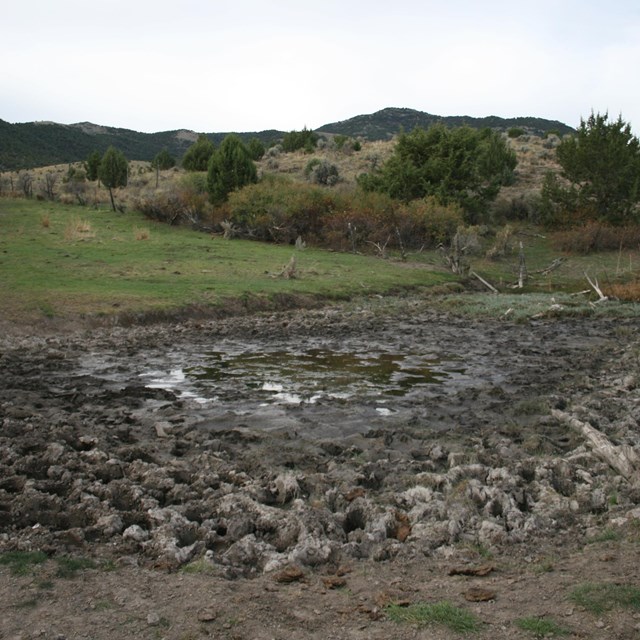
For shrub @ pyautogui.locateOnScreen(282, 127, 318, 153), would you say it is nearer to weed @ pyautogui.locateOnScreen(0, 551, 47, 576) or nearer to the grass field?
the grass field

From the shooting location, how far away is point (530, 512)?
5719 mm

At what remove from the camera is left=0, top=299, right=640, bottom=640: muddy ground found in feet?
13.8

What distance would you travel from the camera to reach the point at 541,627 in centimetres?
383

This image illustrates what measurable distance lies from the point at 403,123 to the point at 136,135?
171 feet

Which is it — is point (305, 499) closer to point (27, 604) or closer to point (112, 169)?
point (27, 604)

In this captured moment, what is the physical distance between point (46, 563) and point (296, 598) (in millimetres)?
1805

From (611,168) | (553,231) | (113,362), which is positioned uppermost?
(611,168)

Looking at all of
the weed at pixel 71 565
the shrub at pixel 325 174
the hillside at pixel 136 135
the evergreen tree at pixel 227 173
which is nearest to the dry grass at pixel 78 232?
the evergreen tree at pixel 227 173

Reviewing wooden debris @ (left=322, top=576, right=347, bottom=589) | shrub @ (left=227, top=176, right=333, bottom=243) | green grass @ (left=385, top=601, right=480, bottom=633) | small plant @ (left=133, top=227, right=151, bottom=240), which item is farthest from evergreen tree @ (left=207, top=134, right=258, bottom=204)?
green grass @ (left=385, top=601, right=480, bottom=633)

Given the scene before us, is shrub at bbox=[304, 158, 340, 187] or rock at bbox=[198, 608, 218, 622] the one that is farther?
shrub at bbox=[304, 158, 340, 187]

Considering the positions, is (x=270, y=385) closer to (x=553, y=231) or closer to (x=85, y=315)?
(x=85, y=315)

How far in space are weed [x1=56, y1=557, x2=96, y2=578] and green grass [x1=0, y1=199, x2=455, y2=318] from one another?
11710 millimetres

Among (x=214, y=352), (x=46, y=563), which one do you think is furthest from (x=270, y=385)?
(x=46, y=563)

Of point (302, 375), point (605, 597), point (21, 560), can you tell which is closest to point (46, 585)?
point (21, 560)
